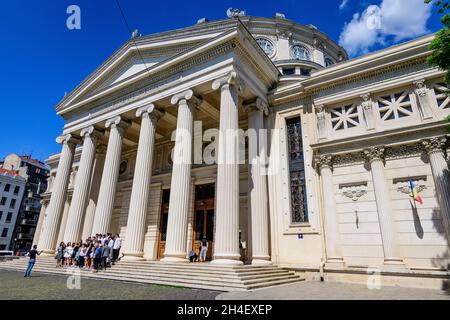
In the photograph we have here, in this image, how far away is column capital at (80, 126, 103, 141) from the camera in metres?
17.3

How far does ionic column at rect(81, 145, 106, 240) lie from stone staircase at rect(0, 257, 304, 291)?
5.41 meters

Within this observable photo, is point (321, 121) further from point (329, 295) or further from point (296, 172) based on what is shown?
point (329, 295)

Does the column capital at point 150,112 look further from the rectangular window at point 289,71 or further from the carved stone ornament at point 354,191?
the rectangular window at point 289,71

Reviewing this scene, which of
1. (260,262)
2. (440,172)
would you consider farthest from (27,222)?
(440,172)

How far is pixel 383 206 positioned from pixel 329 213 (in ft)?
6.82

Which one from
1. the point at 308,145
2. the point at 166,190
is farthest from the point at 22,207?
the point at 308,145

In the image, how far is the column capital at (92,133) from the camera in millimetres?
17345

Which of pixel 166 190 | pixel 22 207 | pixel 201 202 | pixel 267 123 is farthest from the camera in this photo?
pixel 22 207

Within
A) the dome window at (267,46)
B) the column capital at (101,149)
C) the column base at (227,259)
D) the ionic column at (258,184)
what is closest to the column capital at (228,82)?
the ionic column at (258,184)

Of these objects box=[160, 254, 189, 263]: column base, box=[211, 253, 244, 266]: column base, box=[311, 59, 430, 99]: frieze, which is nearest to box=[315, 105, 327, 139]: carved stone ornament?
box=[311, 59, 430, 99]: frieze

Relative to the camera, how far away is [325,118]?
44.3 ft

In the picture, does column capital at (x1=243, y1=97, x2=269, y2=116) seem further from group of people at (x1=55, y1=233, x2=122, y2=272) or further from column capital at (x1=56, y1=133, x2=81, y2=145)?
column capital at (x1=56, y1=133, x2=81, y2=145)

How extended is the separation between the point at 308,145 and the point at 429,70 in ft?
18.7
